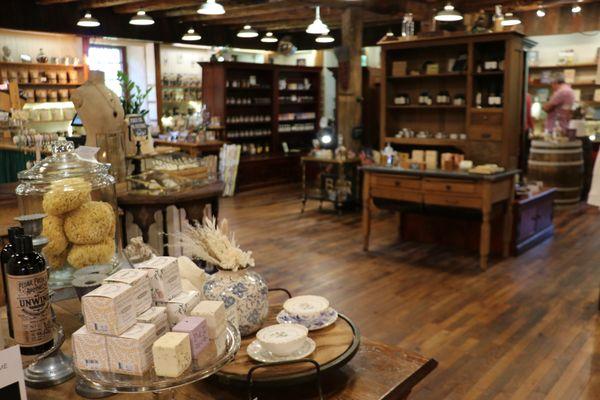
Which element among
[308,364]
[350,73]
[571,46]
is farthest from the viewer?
[571,46]

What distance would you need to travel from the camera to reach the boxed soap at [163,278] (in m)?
1.32

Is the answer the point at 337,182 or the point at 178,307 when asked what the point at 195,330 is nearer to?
the point at 178,307

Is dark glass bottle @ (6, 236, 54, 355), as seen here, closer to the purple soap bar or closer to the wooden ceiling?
the purple soap bar

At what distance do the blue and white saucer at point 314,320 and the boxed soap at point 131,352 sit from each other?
21.5 inches

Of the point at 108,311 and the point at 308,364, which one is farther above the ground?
the point at 108,311

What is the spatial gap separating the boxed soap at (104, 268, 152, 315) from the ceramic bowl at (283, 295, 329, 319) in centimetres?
51

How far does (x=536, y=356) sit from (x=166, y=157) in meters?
3.20

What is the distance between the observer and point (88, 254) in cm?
161

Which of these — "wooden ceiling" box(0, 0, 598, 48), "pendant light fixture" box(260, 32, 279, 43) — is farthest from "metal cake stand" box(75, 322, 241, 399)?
"pendant light fixture" box(260, 32, 279, 43)

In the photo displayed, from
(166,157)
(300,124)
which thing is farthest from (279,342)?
(300,124)

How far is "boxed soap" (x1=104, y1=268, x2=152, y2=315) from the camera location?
122 centimetres

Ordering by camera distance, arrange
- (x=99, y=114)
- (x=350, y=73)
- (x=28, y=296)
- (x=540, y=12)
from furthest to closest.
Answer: (x=540, y=12) < (x=350, y=73) < (x=99, y=114) < (x=28, y=296)

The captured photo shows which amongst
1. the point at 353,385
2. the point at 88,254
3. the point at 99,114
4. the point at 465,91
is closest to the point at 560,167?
the point at 465,91

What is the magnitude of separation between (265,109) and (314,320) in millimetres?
9553
